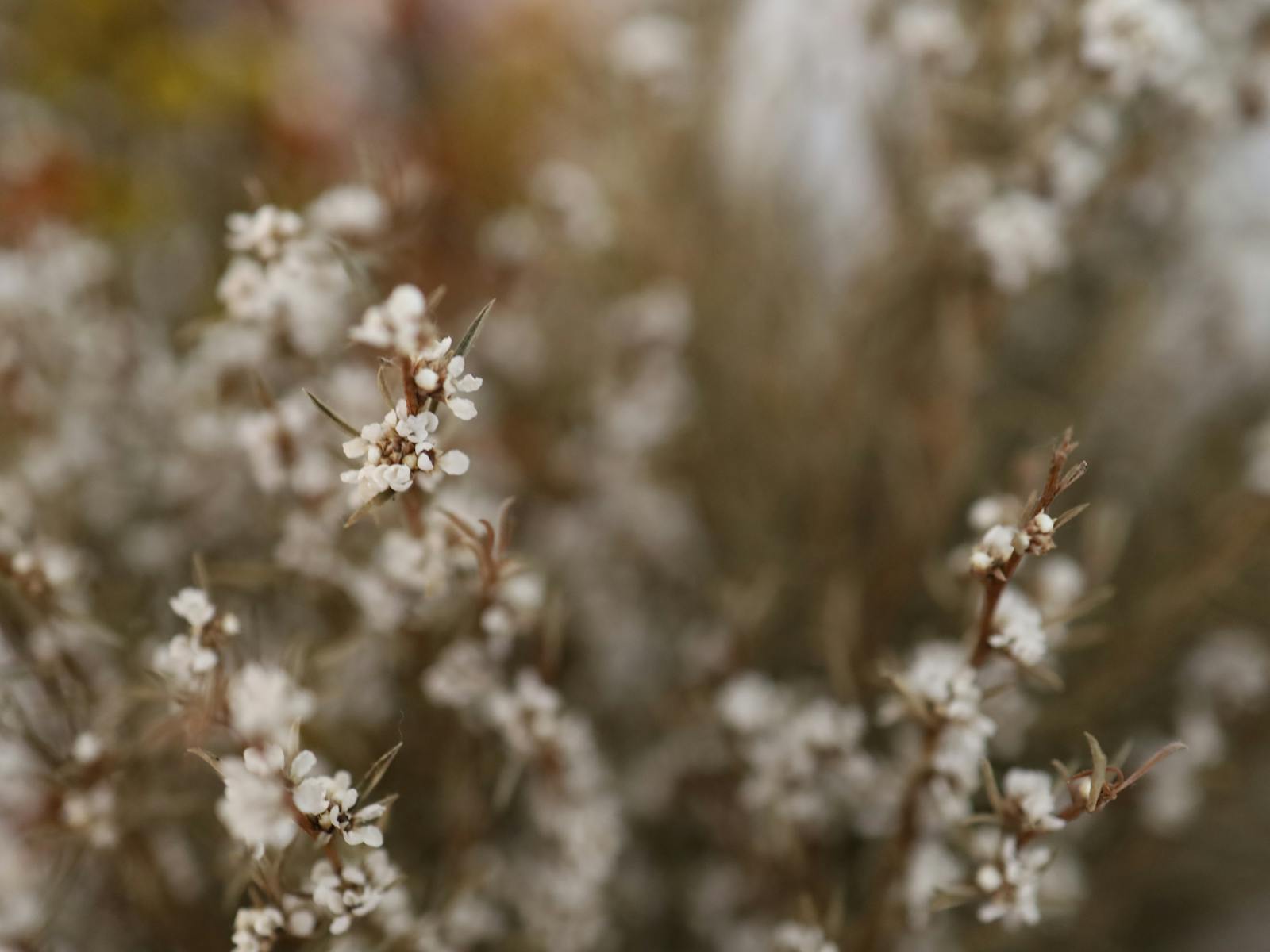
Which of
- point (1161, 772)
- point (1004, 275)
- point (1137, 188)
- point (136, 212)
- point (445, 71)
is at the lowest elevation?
point (1161, 772)

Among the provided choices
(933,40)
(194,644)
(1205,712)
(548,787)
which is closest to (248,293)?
(194,644)

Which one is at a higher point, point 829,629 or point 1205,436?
point 1205,436

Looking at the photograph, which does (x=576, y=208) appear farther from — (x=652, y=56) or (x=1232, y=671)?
(x=1232, y=671)

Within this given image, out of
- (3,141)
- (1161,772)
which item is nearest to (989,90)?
(1161,772)

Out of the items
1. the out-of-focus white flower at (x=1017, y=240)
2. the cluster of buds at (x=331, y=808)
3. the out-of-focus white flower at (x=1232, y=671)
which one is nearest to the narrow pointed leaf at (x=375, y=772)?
the cluster of buds at (x=331, y=808)

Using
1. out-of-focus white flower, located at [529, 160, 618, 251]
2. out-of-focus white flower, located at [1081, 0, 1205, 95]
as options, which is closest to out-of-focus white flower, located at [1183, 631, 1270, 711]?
out-of-focus white flower, located at [1081, 0, 1205, 95]

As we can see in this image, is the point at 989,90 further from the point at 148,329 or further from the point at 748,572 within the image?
the point at 148,329

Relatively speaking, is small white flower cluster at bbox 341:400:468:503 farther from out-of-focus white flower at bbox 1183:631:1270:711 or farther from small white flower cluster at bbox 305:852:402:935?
out-of-focus white flower at bbox 1183:631:1270:711
